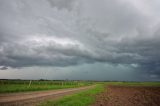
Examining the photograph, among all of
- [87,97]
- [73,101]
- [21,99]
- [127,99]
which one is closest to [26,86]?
[87,97]

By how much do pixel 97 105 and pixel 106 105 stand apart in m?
1.05

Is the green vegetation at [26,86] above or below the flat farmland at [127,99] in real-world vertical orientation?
above

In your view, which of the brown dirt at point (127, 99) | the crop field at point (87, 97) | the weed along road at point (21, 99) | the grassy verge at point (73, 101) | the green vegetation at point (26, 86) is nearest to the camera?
the weed along road at point (21, 99)

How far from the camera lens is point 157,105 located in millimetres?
26578

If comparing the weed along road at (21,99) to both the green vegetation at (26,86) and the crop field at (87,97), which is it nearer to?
the crop field at (87,97)

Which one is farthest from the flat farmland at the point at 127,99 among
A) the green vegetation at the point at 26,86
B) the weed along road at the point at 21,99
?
the green vegetation at the point at 26,86

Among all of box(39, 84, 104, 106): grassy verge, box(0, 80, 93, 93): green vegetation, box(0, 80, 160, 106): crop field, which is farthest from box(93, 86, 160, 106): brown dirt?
box(0, 80, 93, 93): green vegetation

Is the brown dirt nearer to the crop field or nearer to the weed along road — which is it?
the crop field

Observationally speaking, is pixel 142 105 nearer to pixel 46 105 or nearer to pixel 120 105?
pixel 120 105

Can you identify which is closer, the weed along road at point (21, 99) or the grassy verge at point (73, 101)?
the weed along road at point (21, 99)

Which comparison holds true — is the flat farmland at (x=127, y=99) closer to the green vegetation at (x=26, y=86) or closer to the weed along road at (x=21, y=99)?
the weed along road at (x=21, y=99)

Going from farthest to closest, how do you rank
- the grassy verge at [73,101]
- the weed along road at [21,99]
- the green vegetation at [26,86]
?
the green vegetation at [26,86]
the grassy verge at [73,101]
the weed along road at [21,99]

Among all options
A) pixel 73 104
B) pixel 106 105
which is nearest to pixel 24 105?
pixel 73 104

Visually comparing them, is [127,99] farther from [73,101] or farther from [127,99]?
[73,101]
